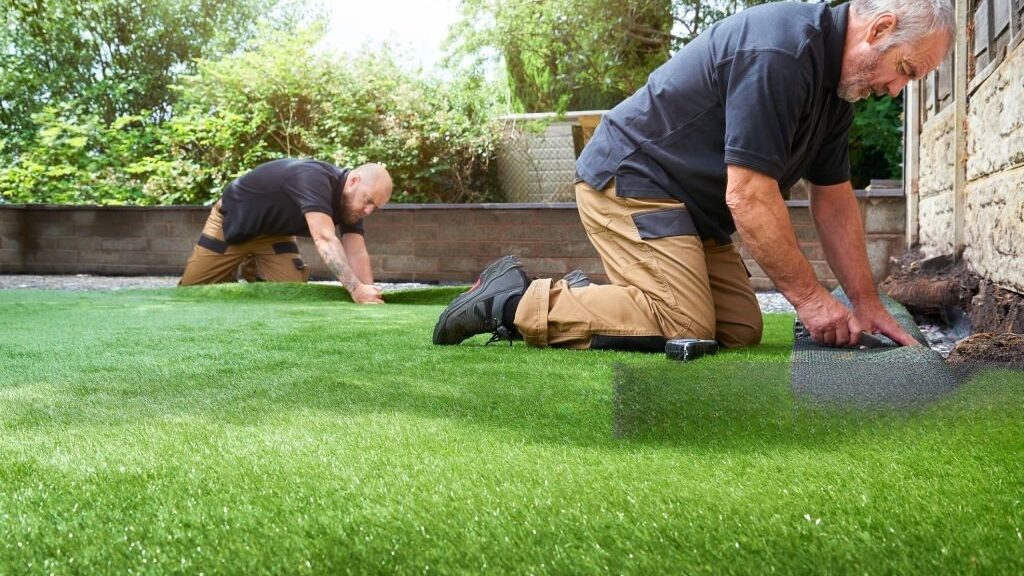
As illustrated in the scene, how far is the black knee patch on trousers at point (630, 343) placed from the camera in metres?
2.49

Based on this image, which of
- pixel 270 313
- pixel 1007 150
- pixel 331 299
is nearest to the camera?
pixel 1007 150

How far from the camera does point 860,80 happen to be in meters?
2.22

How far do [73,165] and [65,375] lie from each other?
907 cm

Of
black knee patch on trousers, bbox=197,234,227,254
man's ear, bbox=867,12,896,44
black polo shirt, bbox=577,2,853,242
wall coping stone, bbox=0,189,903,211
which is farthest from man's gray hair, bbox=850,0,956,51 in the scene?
black knee patch on trousers, bbox=197,234,227,254

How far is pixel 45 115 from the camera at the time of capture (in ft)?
32.7

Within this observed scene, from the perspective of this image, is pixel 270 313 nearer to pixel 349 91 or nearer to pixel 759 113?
pixel 759 113

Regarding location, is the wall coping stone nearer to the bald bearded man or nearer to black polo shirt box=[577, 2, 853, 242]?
the bald bearded man

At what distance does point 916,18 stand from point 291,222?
3.81 m

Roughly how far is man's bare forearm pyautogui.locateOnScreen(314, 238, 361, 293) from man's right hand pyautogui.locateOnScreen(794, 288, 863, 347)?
2821mm

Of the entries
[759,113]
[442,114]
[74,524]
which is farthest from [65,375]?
[442,114]

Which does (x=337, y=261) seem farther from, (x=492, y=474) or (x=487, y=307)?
(x=492, y=474)

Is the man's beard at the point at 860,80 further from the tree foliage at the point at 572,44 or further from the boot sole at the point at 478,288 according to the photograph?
the tree foliage at the point at 572,44

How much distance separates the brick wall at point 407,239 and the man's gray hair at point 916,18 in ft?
13.8

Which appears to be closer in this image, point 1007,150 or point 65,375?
point 65,375
